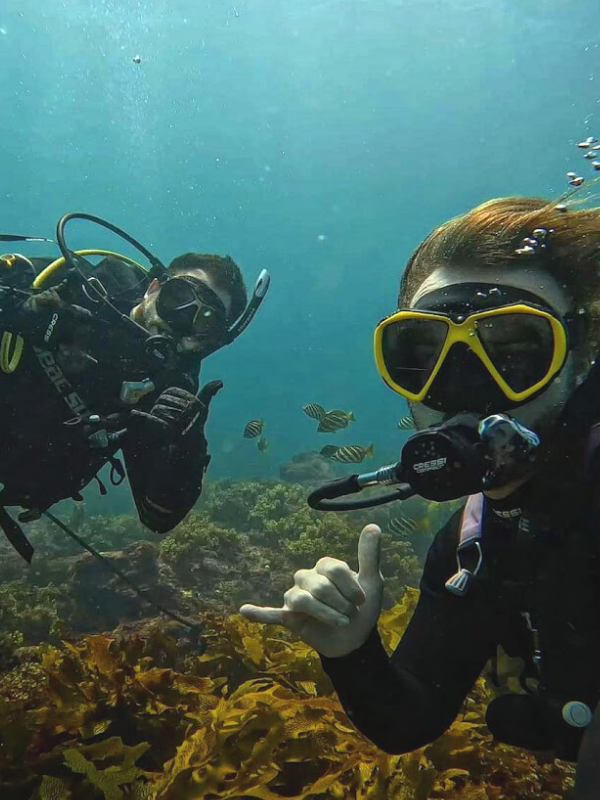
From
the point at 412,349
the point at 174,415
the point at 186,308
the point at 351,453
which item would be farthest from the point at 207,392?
the point at 351,453

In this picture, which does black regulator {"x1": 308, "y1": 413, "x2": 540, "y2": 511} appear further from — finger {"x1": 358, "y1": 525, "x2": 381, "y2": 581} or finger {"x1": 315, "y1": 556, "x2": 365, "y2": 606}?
finger {"x1": 315, "y1": 556, "x2": 365, "y2": 606}

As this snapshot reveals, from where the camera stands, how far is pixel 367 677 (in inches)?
76.0

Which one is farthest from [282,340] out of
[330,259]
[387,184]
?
[387,184]

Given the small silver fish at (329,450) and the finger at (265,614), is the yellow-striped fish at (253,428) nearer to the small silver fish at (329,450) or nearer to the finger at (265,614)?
the small silver fish at (329,450)

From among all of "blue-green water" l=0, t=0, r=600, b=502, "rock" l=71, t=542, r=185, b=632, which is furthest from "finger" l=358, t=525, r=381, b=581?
"blue-green water" l=0, t=0, r=600, b=502

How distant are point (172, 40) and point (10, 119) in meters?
22.4

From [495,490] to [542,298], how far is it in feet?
2.58

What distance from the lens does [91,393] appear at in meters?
4.47

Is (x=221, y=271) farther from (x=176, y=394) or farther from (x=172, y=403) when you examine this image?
(x=172, y=403)

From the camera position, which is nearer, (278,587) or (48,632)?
(48,632)

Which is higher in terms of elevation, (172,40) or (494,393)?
(172,40)

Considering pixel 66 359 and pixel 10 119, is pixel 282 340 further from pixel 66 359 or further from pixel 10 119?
pixel 66 359

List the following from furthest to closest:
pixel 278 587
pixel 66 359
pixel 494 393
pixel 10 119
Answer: pixel 10 119, pixel 278 587, pixel 66 359, pixel 494 393

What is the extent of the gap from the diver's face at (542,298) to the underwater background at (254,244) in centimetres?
193
